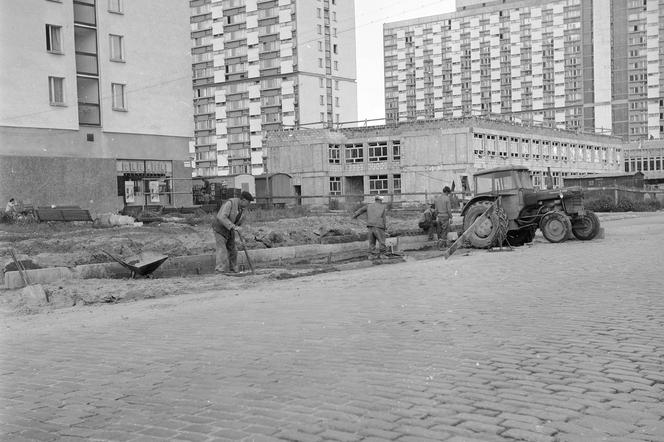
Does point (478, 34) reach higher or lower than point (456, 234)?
higher

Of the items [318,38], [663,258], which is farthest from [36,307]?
[318,38]

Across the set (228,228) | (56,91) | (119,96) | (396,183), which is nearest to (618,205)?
(396,183)

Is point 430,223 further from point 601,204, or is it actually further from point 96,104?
point 601,204

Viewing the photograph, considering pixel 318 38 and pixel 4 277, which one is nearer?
pixel 4 277

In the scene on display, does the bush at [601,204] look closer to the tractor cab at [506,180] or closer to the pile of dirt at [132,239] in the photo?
the pile of dirt at [132,239]

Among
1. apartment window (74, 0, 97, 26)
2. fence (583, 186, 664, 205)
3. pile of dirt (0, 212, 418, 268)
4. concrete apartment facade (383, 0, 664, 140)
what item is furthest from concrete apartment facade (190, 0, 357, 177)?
pile of dirt (0, 212, 418, 268)

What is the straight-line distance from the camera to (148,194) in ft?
132

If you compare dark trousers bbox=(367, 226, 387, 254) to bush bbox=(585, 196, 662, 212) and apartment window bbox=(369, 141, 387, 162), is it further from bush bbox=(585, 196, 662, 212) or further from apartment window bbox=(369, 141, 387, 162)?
apartment window bbox=(369, 141, 387, 162)

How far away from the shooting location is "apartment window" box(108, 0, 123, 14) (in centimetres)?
4028

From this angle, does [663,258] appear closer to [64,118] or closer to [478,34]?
[64,118]

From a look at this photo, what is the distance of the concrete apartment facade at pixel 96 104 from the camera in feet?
116

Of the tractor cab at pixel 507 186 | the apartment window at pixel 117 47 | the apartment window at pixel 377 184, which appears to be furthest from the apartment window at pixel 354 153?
the tractor cab at pixel 507 186

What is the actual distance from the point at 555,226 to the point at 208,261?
9.95 metres

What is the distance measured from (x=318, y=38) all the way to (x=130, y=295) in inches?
3250
